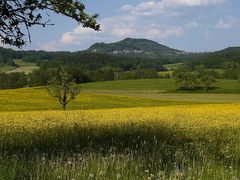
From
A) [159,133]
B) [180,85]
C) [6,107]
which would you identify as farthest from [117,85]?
[159,133]

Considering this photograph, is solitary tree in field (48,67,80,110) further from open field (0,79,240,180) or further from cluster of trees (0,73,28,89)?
cluster of trees (0,73,28,89)

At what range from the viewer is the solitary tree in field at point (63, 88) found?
5462cm

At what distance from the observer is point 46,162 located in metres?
6.95

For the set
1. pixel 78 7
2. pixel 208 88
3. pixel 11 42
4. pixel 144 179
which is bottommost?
pixel 208 88

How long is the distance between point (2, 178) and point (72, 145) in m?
4.62

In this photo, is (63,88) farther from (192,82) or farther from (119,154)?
(192,82)

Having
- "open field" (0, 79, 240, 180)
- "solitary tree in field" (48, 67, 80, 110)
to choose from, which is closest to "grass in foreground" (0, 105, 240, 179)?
"open field" (0, 79, 240, 180)

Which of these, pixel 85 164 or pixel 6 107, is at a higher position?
pixel 85 164

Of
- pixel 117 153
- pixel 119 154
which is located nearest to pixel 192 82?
pixel 117 153

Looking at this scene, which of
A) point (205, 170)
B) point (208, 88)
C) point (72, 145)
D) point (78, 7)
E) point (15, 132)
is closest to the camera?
point (205, 170)

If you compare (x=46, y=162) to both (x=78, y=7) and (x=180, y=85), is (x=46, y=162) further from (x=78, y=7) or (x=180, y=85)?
(x=180, y=85)

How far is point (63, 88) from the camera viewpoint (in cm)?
5544

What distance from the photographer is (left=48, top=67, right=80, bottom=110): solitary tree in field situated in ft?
179

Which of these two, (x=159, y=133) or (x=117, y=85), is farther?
(x=117, y=85)
